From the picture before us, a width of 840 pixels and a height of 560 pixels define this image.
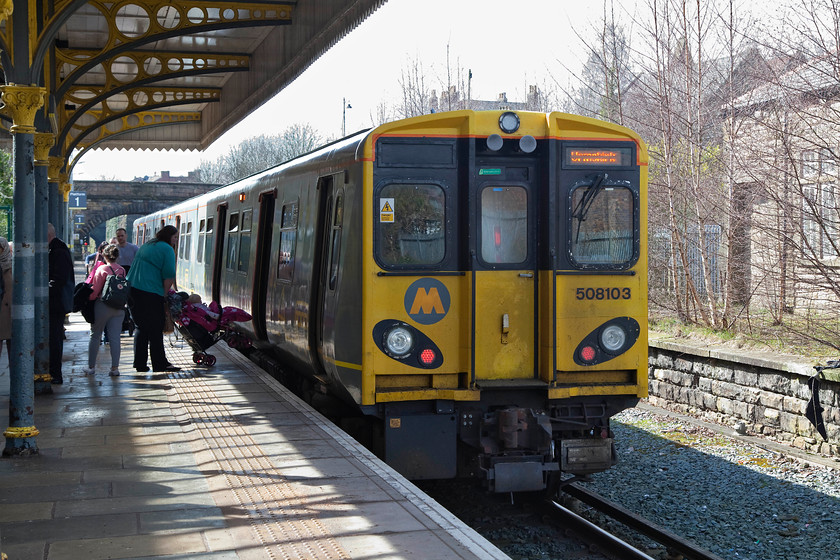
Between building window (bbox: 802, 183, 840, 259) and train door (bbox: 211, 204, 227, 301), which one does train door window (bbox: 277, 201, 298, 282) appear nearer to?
train door (bbox: 211, 204, 227, 301)

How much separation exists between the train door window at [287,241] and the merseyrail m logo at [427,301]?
93.5 inches

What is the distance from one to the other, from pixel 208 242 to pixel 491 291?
31.3 feet

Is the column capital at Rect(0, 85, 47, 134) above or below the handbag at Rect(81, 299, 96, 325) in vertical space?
above

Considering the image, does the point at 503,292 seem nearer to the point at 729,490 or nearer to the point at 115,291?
the point at 729,490

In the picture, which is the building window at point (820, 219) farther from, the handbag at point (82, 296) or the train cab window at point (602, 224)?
the handbag at point (82, 296)

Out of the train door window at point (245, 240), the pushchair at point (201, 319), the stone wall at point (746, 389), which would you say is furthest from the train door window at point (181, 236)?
the stone wall at point (746, 389)

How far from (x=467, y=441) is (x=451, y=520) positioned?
6.64 ft

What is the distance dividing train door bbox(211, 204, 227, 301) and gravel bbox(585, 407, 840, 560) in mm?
6614

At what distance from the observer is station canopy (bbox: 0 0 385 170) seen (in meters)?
10.8

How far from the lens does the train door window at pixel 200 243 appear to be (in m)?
16.5

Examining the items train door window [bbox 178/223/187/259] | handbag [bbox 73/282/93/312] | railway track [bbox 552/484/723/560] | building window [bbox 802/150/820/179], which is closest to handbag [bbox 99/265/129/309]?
handbag [bbox 73/282/93/312]

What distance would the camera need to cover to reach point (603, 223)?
7.45 meters

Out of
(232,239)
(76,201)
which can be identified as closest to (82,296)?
(232,239)

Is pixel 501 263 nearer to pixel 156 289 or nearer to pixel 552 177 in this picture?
pixel 552 177
